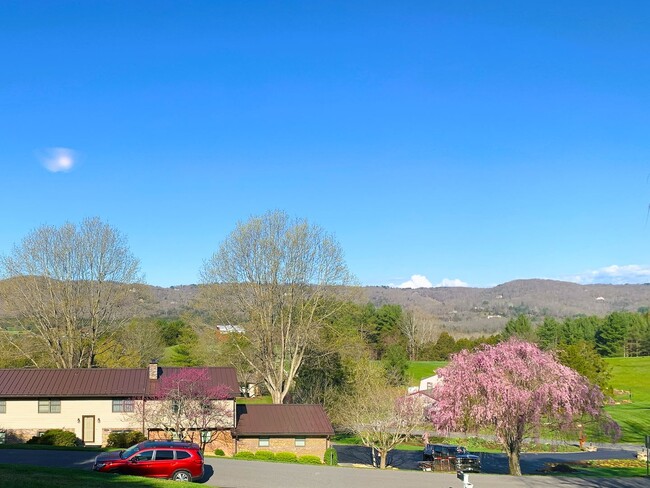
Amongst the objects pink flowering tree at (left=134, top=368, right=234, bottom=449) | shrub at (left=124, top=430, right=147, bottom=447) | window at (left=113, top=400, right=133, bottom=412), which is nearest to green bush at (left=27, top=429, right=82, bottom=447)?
shrub at (left=124, top=430, right=147, bottom=447)

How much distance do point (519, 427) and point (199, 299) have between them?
26023 mm

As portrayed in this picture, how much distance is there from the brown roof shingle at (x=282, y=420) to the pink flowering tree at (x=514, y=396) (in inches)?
315

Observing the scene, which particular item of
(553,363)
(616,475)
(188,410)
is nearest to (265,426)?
(188,410)

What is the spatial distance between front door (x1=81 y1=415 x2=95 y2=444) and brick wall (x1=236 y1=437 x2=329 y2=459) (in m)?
8.75

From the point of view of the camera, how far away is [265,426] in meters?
38.3

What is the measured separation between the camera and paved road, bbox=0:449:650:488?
83.4 feet

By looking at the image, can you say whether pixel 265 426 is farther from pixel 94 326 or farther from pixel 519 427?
pixel 94 326

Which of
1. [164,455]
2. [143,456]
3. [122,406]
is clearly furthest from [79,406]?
[164,455]

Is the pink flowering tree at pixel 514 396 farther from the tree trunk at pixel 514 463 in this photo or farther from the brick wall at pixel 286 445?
the brick wall at pixel 286 445

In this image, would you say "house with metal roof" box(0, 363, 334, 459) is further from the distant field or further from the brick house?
the distant field

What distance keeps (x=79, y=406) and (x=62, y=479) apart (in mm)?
20545

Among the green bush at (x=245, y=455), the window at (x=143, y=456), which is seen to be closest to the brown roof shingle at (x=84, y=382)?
the green bush at (x=245, y=455)

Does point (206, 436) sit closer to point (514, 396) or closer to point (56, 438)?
point (56, 438)

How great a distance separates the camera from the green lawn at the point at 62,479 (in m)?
17.5
